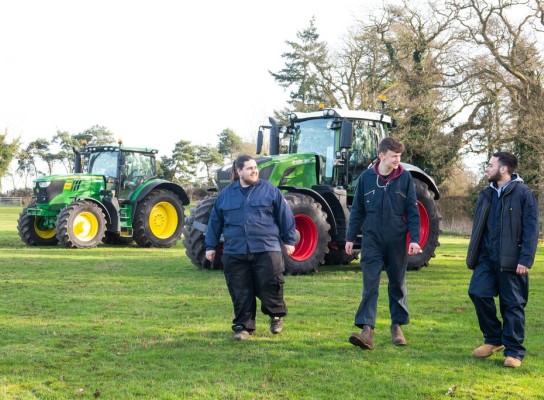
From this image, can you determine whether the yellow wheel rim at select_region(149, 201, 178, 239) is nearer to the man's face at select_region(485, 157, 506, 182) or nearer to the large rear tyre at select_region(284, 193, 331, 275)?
the large rear tyre at select_region(284, 193, 331, 275)

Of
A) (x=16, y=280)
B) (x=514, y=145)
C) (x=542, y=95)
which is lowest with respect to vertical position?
(x=16, y=280)

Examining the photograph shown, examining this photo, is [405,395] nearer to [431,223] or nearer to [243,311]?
[243,311]

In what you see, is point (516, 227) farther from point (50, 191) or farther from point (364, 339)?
point (50, 191)

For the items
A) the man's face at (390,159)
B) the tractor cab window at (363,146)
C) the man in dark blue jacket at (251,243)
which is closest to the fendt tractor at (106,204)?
the tractor cab window at (363,146)

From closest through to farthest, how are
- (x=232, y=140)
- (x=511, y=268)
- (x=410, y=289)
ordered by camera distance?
(x=511, y=268), (x=410, y=289), (x=232, y=140)

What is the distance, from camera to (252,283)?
6816mm

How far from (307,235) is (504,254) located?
20.3 feet

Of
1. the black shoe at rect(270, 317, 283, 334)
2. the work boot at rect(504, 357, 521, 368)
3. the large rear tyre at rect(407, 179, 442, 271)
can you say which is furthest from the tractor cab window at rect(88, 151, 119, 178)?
the work boot at rect(504, 357, 521, 368)

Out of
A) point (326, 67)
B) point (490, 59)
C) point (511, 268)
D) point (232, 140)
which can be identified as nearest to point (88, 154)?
point (511, 268)

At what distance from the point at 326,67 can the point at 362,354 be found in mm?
37094

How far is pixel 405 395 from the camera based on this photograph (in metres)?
4.84

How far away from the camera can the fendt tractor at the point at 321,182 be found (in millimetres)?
11719

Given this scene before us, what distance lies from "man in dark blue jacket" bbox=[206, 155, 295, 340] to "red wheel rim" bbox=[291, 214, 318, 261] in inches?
189

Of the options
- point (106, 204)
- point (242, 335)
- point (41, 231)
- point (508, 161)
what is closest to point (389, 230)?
point (508, 161)
